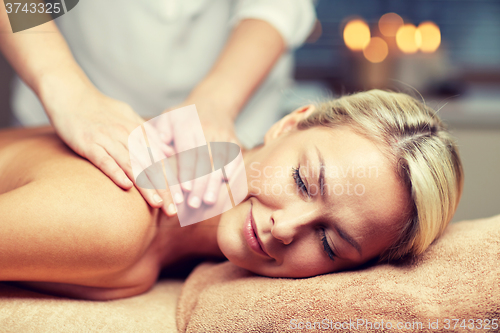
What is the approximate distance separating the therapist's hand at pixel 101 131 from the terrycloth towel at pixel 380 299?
0.65 feet

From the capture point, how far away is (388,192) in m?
0.58

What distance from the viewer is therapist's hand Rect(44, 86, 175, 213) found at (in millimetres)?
587

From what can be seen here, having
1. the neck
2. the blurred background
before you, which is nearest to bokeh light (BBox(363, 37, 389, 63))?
the blurred background

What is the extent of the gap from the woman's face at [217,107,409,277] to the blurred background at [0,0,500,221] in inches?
47.9

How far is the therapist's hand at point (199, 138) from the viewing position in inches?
24.9

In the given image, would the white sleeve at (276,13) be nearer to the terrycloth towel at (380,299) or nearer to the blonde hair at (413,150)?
the blonde hair at (413,150)

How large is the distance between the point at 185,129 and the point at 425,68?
154cm

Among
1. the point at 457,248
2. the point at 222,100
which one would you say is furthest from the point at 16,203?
the point at 457,248

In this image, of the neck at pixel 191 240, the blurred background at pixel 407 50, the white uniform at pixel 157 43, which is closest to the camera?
the neck at pixel 191 240

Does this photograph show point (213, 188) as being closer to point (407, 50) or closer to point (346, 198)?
point (346, 198)

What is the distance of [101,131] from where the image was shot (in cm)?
61

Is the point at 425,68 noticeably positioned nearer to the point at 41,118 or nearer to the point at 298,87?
the point at 298,87

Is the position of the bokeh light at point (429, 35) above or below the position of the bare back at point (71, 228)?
below

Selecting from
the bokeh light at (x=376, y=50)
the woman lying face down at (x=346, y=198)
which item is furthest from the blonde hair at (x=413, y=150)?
the bokeh light at (x=376, y=50)
